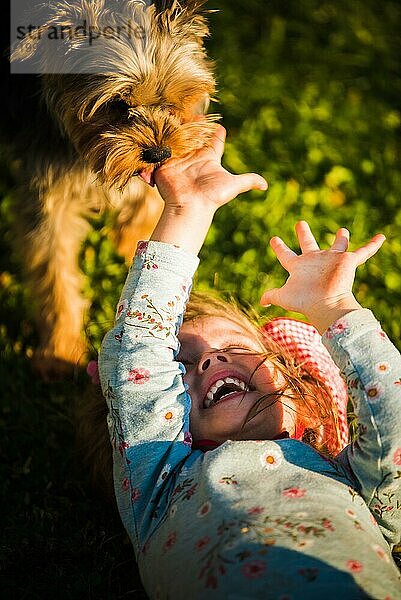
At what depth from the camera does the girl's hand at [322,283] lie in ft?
7.23

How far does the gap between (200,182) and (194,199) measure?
80mm

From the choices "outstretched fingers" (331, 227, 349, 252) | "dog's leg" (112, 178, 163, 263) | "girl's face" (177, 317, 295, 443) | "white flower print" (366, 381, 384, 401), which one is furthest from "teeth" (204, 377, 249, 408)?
"dog's leg" (112, 178, 163, 263)

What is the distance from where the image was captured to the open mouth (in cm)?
225

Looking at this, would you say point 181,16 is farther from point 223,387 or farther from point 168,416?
point 168,416

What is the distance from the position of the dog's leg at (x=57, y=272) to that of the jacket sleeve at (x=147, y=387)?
97 centimetres

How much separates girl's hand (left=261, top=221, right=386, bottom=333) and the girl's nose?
0.24 meters

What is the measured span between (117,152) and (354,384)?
3.65 feet

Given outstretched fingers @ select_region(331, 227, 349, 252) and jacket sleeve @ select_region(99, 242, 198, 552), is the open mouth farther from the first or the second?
outstretched fingers @ select_region(331, 227, 349, 252)

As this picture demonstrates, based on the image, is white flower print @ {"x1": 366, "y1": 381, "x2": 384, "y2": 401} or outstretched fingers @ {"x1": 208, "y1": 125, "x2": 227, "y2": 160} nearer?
white flower print @ {"x1": 366, "y1": 381, "x2": 384, "y2": 401}

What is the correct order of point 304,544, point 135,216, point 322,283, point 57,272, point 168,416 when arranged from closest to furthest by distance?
point 304,544 < point 168,416 < point 322,283 < point 57,272 < point 135,216

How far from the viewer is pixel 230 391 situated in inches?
90.0

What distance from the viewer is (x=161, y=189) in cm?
259

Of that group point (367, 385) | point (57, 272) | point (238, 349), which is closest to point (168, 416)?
point (238, 349)

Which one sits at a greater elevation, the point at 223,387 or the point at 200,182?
the point at 200,182
